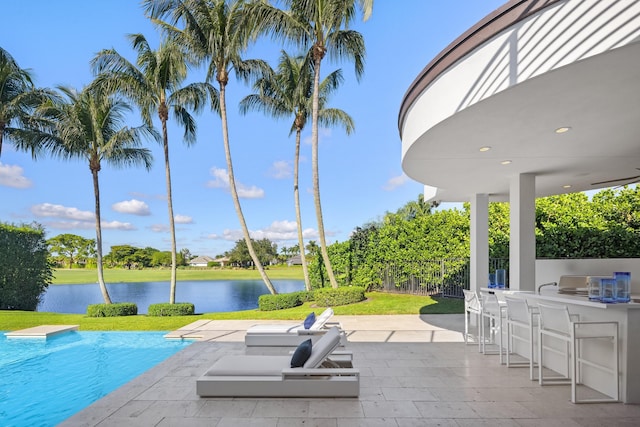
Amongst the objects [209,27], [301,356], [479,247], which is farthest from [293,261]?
[301,356]

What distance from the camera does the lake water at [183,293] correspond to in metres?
25.9

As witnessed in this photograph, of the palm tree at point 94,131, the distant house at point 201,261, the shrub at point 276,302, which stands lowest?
the distant house at point 201,261

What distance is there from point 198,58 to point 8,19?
9.46 metres

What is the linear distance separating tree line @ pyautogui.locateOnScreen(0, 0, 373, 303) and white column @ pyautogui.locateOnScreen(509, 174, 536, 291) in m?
8.30

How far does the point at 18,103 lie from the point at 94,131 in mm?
3532

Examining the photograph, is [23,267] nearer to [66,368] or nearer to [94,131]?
[94,131]

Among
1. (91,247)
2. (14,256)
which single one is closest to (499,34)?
(14,256)

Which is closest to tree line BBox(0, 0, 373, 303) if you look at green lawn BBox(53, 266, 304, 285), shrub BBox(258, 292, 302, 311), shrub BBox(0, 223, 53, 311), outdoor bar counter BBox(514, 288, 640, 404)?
shrub BBox(258, 292, 302, 311)

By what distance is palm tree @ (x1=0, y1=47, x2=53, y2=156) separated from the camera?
16.3 meters

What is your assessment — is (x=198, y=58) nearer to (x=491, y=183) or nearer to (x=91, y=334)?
(x=91, y=334)

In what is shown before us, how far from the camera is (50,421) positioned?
5.30 meters

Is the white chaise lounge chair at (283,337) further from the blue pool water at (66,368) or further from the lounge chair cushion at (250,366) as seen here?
the blue pool water at (66,368)

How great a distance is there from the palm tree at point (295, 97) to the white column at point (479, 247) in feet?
26.1

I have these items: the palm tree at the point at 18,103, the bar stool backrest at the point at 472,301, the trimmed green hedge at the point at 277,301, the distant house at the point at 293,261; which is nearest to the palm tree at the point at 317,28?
the trimmed green hedge at the point at 277,301
